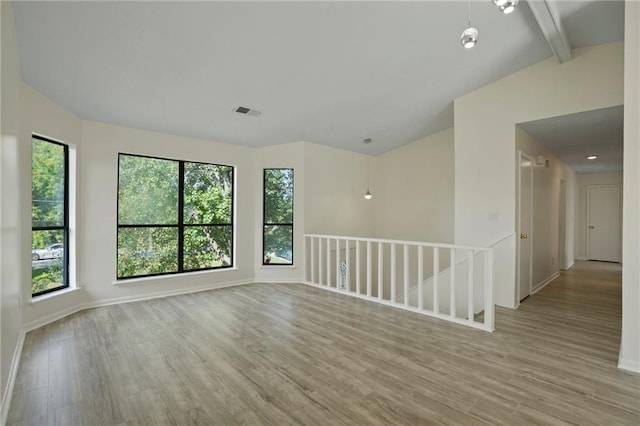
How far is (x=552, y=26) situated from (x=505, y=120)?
4.27 feet

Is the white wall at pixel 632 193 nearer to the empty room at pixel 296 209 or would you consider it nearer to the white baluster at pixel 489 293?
the empty room at pixel 296 209

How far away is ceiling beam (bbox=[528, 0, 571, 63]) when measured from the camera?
2.86 m

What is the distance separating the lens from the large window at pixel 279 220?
581cm

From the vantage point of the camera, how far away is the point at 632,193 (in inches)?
97.2

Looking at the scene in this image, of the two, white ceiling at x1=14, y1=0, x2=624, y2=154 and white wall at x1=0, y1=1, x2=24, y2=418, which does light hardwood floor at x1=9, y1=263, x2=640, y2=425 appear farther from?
white ceiling at x1=14, y1=0, x2=624, y2=154

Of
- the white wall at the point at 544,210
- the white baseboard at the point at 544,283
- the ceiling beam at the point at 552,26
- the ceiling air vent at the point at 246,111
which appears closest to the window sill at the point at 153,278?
the ceiling air vent at the point at 246,111

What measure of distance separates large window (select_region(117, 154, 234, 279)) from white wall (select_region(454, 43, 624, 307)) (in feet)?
13.0

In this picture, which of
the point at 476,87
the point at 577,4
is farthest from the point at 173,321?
the point at 577,4

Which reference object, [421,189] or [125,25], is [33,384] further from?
[421,189]

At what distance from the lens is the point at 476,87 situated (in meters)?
4.44

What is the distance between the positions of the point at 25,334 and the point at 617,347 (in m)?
5.89

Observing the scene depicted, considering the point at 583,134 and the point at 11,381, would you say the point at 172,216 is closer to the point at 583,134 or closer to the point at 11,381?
the point at 11,381

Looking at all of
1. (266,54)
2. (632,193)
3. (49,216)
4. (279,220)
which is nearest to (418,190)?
(279,220)

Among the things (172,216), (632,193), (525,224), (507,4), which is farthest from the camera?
(172,216)
